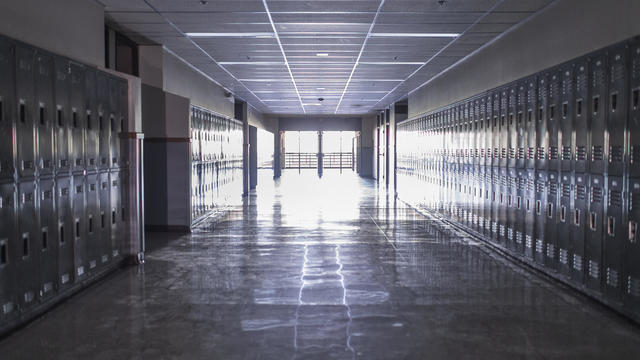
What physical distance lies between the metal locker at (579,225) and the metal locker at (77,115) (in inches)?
199

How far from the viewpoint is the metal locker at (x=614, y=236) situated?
478 centimetres

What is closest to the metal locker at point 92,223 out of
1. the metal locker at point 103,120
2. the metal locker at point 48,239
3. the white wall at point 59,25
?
the metal locker at point 103,120

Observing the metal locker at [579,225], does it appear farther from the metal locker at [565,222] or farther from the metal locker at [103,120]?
the metal locker at [103,120]

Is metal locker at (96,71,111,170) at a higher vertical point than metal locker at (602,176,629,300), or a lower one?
higher

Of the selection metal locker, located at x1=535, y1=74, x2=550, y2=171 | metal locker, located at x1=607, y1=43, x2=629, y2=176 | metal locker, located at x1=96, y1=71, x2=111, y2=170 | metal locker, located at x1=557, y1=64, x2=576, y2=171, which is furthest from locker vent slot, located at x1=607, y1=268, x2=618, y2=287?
metal locker, located at x1=96, y1=71, x2=111, y2=170

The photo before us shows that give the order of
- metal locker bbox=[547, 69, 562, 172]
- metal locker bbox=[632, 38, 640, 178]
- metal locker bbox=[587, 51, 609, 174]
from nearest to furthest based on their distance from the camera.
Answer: metal locker bbox=[632, 38, 640, 178]
metal locker bbox=[587, 51, 609, 174]
metal locker bbox=[547, 69, 562, 172]

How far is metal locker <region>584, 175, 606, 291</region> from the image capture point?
5.15 metres

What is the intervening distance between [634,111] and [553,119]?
1.64 metres

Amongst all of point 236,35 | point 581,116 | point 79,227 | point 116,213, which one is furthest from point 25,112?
point 581,116

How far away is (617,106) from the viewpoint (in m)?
4.86

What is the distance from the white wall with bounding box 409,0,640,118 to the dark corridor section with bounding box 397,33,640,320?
23 centimetres

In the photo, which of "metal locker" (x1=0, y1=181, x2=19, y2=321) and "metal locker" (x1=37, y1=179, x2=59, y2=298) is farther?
"metal locker" (x1=37, y1=179, x2=59, y2=298)

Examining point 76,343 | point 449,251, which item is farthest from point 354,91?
point 76,343

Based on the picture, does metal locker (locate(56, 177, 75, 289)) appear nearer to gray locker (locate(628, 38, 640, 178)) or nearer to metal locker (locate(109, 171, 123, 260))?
metal locker (locate(109, 171, 123, 260))
